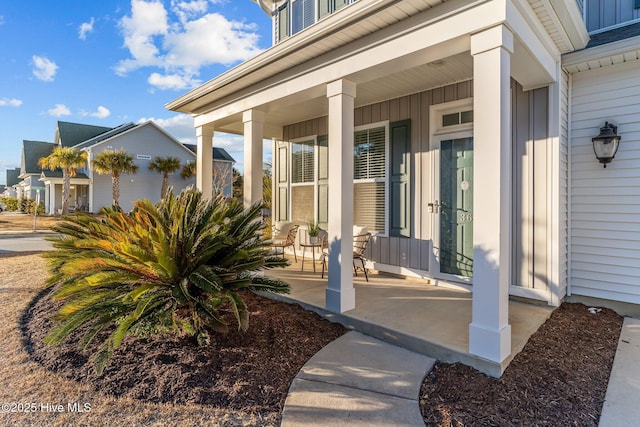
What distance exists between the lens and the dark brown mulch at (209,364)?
86.0 inches

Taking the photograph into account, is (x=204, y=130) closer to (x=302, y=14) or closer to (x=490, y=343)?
(x=302, y=14)

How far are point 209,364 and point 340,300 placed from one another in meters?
1.43

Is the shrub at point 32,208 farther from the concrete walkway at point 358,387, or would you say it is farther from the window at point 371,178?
the concrete walkway at point 358,387

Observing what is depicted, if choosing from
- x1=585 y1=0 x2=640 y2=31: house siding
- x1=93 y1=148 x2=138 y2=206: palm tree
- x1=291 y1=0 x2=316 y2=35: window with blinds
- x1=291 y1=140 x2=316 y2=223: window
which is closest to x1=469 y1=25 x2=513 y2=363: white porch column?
x1=585 y1=0 x2=640 y2=31: house siding

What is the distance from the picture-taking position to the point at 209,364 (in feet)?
8.20

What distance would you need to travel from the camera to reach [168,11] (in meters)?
7.26

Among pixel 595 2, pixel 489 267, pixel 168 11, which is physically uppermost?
pixel 168 11

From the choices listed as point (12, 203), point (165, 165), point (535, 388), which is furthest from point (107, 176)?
point (535, 388)

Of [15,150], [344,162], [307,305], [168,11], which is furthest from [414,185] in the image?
[15,150]

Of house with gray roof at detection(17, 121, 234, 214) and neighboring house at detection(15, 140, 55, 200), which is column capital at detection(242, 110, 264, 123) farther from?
neighboring house at detection(15, 140, 55, 200)

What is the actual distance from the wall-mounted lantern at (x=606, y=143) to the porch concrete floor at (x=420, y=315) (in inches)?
67.9

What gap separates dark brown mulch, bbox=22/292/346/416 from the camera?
2.19 metres

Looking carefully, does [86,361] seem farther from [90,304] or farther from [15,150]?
[15,150]

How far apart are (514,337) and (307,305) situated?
201cm
